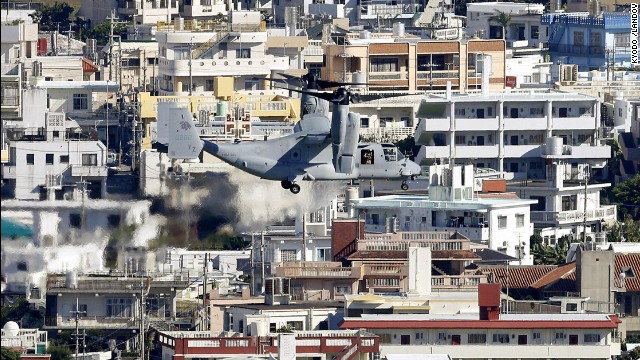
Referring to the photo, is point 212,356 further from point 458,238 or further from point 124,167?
point 124,167

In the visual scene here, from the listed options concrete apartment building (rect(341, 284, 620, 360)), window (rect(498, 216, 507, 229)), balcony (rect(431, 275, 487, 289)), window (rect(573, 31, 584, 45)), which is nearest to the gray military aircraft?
concrete apartment building (rect(341, 284, 620, 360))

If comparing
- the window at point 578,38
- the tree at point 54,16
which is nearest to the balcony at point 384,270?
the window at point 578,38

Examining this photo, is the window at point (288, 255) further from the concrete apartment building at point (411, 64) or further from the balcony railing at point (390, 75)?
the balcony railing at point (390, 75)

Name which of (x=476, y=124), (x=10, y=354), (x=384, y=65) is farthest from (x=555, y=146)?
(x=10, y=354)

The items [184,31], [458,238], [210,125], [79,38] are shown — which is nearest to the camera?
[458,238]

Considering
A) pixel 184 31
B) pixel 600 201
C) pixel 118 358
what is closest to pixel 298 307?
pixel 118 358

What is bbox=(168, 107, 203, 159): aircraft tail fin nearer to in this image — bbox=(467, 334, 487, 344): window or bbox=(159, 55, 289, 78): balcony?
bbox=(467, 334, 487, 344): window
